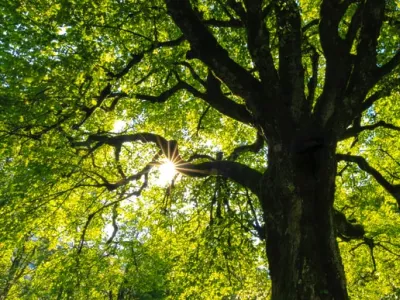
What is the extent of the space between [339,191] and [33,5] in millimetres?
13000

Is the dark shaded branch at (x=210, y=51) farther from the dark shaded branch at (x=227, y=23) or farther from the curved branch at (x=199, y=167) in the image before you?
the dark shaded branch at (x=227, y=23)

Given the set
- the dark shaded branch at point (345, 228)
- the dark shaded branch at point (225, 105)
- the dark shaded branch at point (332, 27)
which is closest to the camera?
the dark shaded branch at point (332, 27)

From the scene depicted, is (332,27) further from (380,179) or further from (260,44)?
(380,179)

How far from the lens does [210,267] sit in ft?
33.5

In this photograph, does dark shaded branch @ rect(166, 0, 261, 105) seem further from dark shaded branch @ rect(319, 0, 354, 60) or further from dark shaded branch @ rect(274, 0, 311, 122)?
dark shaded branch @ rect(319, 0, 354, 60)

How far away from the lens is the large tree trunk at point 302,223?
499cm

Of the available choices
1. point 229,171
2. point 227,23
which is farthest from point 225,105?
point 227,23

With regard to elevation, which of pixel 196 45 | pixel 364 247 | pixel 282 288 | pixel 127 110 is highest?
pixel 127 110

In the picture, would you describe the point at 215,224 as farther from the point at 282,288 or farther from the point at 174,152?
the point at 282,288

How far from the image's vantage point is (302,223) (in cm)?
548

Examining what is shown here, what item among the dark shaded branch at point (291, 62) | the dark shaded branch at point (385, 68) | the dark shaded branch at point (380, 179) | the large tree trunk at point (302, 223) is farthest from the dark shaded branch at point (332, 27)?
the dark shaded branch at point (380, 179)

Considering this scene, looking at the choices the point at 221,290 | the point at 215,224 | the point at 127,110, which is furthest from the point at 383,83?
the point at 127,110

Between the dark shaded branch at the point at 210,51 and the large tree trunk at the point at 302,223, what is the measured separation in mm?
1294

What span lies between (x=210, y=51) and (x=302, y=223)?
360 centimetres
